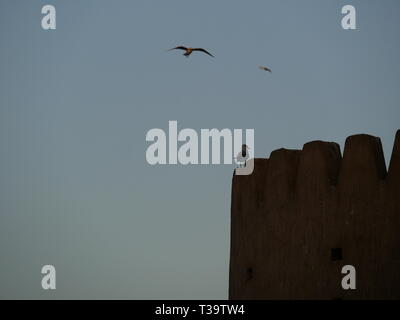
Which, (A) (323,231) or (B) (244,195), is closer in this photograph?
(A) (323,231)

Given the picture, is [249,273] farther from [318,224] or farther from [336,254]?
[336,254]

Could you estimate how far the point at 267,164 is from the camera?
27391 millimetres

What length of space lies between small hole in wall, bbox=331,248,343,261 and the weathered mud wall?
18 millimetres

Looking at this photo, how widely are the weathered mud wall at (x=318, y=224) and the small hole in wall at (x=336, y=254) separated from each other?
0.02 m

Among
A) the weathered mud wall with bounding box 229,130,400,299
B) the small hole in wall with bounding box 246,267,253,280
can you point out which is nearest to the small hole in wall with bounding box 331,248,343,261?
the weathered mud wall with bounding box 229,130,400,299

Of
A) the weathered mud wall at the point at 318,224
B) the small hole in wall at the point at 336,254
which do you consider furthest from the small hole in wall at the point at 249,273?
the small hole in wall at the point at 336,254

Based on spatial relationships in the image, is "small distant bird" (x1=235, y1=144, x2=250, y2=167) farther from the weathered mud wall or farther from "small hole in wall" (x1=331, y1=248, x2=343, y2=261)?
"small hole in wall" (x1=331, y1=248, x2=343, y2=261)

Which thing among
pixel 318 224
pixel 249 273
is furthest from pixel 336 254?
pixel 249 273

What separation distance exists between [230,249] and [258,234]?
1877 mm

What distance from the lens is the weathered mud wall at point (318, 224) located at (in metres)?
23.3

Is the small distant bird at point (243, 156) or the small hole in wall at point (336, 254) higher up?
the small distant bird at point (243, 156)

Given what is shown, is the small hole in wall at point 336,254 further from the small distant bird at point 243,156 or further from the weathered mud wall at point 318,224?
the small distant bird at point 243,156
